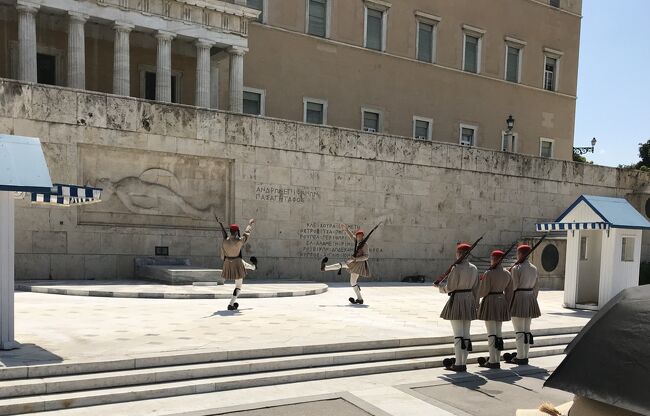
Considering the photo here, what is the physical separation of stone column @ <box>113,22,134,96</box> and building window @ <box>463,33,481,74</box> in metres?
21.6

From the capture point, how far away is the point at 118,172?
17594mm

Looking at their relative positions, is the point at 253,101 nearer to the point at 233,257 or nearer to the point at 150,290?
the point at 150,290

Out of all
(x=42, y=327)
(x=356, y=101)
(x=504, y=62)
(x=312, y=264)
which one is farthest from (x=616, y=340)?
(x=504, y=62)

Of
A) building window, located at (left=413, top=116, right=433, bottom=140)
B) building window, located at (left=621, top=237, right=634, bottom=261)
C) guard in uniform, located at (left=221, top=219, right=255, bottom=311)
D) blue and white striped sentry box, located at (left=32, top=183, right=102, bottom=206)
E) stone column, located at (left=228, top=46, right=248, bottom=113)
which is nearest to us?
blue and white striped sentry box, located at (left=32, top=183, right=102, bottom=206)

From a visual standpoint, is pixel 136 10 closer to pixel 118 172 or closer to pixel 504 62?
pixel 118 172

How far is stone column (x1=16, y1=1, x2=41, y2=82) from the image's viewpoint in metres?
22.4

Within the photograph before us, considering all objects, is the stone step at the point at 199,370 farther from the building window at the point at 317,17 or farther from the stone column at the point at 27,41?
the building window at the point at 317,17

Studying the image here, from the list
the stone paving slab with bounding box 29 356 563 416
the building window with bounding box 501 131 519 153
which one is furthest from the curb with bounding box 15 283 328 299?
the building window with bounding box 501 131 519 153

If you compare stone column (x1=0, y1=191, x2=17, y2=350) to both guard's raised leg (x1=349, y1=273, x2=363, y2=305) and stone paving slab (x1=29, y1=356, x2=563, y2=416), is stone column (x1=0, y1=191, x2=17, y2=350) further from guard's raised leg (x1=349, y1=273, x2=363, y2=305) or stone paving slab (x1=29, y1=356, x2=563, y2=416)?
guard's raised leg (x1=349, y1=273, x2=363, y2=305)

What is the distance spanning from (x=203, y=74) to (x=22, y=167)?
18928mm

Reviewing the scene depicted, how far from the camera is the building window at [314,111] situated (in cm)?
3116

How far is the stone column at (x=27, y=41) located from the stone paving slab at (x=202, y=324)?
12.6m

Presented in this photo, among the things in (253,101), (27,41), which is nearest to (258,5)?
(253,101)

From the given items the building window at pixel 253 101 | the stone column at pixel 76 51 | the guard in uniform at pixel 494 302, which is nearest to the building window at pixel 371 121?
the building window at pixel 253 101
